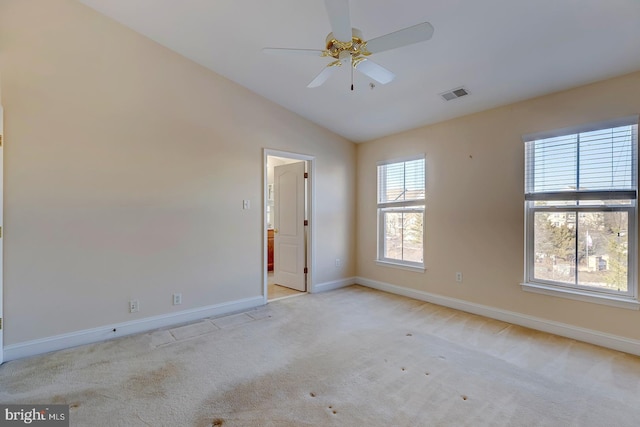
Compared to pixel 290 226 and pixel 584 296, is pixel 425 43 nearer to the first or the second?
pixel 584 296

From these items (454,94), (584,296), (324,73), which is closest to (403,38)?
(324,73)

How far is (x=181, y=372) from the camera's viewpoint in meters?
2.44

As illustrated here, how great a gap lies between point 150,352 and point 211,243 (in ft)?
4.46

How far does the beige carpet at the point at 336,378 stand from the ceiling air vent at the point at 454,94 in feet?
8.68

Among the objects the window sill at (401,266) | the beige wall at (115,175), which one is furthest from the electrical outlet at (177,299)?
the window sill at (401,266)

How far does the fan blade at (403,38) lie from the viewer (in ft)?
6.17

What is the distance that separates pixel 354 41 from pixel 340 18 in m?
0.30

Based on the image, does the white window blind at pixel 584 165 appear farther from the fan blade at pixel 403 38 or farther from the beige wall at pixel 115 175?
the beige wall at pixel 115 175

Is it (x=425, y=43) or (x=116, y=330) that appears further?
(x=116, y=330)

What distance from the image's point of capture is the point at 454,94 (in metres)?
3.45

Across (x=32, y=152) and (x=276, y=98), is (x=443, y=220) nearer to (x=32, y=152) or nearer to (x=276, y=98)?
(x=276, y=98)

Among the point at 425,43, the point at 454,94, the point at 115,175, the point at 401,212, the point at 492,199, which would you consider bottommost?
the point at 401,212

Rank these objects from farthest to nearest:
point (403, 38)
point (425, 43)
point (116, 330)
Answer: point (116, 330), point (425, 43), point (403, 38)

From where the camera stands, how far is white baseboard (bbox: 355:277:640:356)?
2.79 meters
